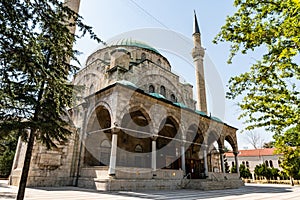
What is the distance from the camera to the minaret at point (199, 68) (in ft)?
72.7

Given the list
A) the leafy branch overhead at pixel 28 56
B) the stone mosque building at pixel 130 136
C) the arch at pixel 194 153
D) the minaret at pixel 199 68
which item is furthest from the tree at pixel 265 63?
the minaret at pixel 199 68

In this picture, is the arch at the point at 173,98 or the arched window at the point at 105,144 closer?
the arched window at the point at 105,144

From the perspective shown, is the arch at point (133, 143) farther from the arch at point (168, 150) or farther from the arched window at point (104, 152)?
the arch at point (168, 150)

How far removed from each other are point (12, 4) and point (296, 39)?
200 inches

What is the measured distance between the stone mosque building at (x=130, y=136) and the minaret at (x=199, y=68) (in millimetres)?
266

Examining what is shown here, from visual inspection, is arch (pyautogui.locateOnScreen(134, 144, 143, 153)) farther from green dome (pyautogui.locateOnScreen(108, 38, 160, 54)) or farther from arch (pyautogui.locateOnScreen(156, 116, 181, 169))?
green dome (pyautogui.locateOnScreen(108, 38, 160, 54))

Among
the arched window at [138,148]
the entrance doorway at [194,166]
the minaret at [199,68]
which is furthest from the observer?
the minaret at [199,68]

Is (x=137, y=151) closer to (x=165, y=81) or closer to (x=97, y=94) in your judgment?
(x=97, y=94)

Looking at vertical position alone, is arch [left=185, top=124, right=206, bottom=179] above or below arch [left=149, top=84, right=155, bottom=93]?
below

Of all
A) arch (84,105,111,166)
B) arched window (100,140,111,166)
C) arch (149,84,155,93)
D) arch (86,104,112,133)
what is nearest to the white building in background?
arch (149,84,155,93)

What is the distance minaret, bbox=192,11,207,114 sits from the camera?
22172 millimetres

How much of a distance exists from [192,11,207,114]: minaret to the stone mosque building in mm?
266

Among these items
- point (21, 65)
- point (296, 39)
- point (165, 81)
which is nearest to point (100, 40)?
point (21, 65)

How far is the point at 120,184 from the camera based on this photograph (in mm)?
9859
